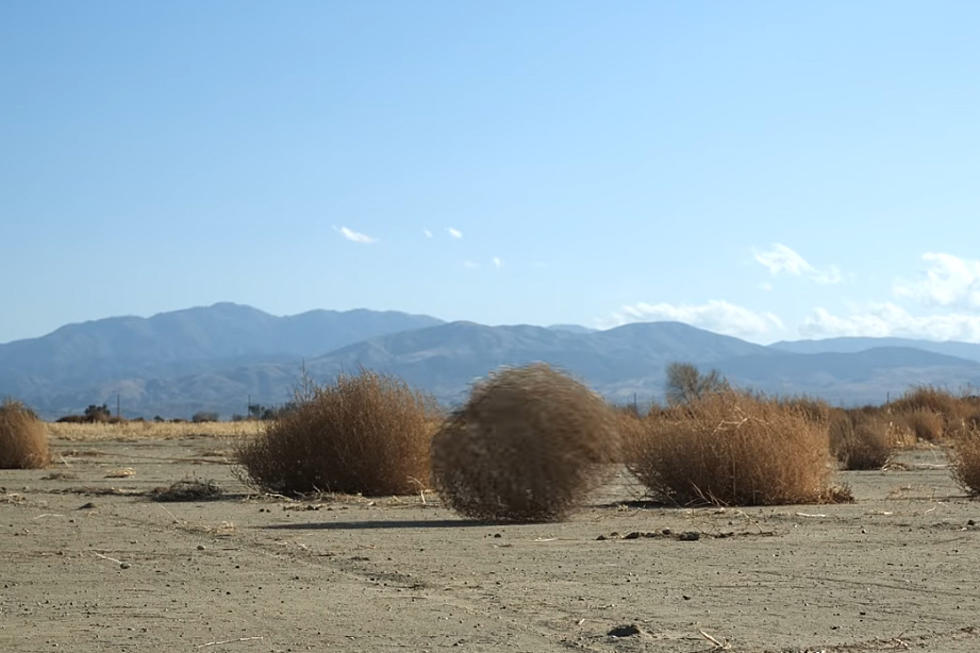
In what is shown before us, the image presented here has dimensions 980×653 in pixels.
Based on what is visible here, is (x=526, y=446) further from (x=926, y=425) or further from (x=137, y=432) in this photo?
(x=137, y=432)

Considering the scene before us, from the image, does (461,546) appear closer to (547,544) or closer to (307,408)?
(547,544)

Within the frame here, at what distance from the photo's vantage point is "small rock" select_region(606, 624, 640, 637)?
32.2 feet

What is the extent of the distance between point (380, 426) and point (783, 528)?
7874 millimetres

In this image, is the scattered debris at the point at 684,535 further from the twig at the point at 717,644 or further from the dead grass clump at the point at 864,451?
the dead grass clump at the point at 864,451

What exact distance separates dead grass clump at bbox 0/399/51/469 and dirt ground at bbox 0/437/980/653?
39.9 ft

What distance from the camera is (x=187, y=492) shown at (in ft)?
79.3

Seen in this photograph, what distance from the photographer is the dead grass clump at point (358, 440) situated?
2350 cm

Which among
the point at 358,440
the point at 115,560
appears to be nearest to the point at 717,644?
the point at 115,560

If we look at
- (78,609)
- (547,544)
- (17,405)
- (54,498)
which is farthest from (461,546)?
(17,405)

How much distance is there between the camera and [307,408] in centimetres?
2414

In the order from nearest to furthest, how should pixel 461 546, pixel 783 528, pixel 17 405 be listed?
pixel 461 546 < pixel 783 528 < pixel 17 405

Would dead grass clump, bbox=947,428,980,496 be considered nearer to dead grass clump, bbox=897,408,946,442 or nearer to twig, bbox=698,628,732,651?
twig, bbox=698,628,732,651

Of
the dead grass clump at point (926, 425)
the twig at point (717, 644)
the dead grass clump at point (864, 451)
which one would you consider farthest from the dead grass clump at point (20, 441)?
the twig at point (717, 644)

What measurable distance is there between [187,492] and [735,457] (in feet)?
28.3
